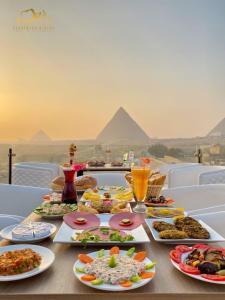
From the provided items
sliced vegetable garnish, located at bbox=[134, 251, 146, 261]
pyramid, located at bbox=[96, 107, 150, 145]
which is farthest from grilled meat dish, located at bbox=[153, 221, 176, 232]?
pyramid, located at bbox=[96, 107, 150, 145]

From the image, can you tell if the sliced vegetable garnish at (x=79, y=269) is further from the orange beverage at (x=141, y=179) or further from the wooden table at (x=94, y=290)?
the orange beverage at (x=141, y=179)

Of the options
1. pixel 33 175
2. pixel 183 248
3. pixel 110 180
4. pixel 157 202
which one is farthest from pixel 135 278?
pixel 33 175

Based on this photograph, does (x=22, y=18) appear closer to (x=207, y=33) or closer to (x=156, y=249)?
(x=207, y=33)

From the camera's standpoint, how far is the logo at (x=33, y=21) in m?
5.88

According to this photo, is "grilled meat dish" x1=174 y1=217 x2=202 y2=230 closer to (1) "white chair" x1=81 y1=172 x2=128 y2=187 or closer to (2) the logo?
(1) "white chair" x1=81 y1=172 x2=128 y2=187

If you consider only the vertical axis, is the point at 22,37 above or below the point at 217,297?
above

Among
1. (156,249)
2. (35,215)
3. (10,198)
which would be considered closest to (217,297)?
(156,249)

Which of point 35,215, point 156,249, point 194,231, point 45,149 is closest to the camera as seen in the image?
point 156,249

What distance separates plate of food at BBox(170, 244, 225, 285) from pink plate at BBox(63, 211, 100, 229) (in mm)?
362

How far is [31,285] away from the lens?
0.85 meters

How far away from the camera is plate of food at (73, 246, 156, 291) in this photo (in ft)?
2.72

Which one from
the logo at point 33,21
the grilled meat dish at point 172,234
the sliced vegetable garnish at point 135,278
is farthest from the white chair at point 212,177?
the logo at point 33,21

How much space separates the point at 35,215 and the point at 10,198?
2.57 feet

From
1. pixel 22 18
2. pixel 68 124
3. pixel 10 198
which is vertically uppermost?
pixel 22 18
